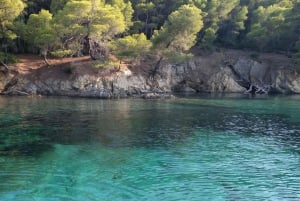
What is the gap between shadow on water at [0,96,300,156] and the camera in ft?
107

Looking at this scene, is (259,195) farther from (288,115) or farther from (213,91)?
(213,91)

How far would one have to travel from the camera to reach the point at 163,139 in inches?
1314

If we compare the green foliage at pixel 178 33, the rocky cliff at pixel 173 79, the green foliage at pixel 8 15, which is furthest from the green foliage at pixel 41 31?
the green foliage at pixel 178 33

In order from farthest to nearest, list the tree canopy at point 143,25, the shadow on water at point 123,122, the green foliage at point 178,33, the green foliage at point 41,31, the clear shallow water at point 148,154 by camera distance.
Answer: the green foliage at point 178,33
the tree canopy at point 143,25
the green foliage at point 41,31
the shadow on water at point 123,122
the clear shallow water at point 148,154

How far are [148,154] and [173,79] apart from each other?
166ft

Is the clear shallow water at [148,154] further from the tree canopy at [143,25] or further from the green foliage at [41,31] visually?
the tree canopy at [143,25]

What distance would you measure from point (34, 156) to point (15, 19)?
4981cm

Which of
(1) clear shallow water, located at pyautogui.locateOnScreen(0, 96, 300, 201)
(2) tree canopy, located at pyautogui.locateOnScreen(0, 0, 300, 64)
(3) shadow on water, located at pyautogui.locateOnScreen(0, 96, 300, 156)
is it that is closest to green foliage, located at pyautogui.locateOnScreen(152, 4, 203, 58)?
(2) tree canopy, located at pyautogui.locateOnScreen(0, 0, 300, 64)

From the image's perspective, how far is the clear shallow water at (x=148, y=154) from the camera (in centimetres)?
2097

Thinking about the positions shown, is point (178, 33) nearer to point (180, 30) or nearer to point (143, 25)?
point (180, 30)

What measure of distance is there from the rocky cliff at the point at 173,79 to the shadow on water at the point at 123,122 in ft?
25.9

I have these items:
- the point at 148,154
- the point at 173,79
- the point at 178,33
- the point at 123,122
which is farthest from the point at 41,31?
the point at 148,154

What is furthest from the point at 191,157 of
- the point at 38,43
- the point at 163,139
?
the point at 38,43

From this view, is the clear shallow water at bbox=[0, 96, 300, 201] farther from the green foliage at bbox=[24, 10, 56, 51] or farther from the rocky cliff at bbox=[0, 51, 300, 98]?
the green foliage at bbox=[24, 10, 56, 51]
